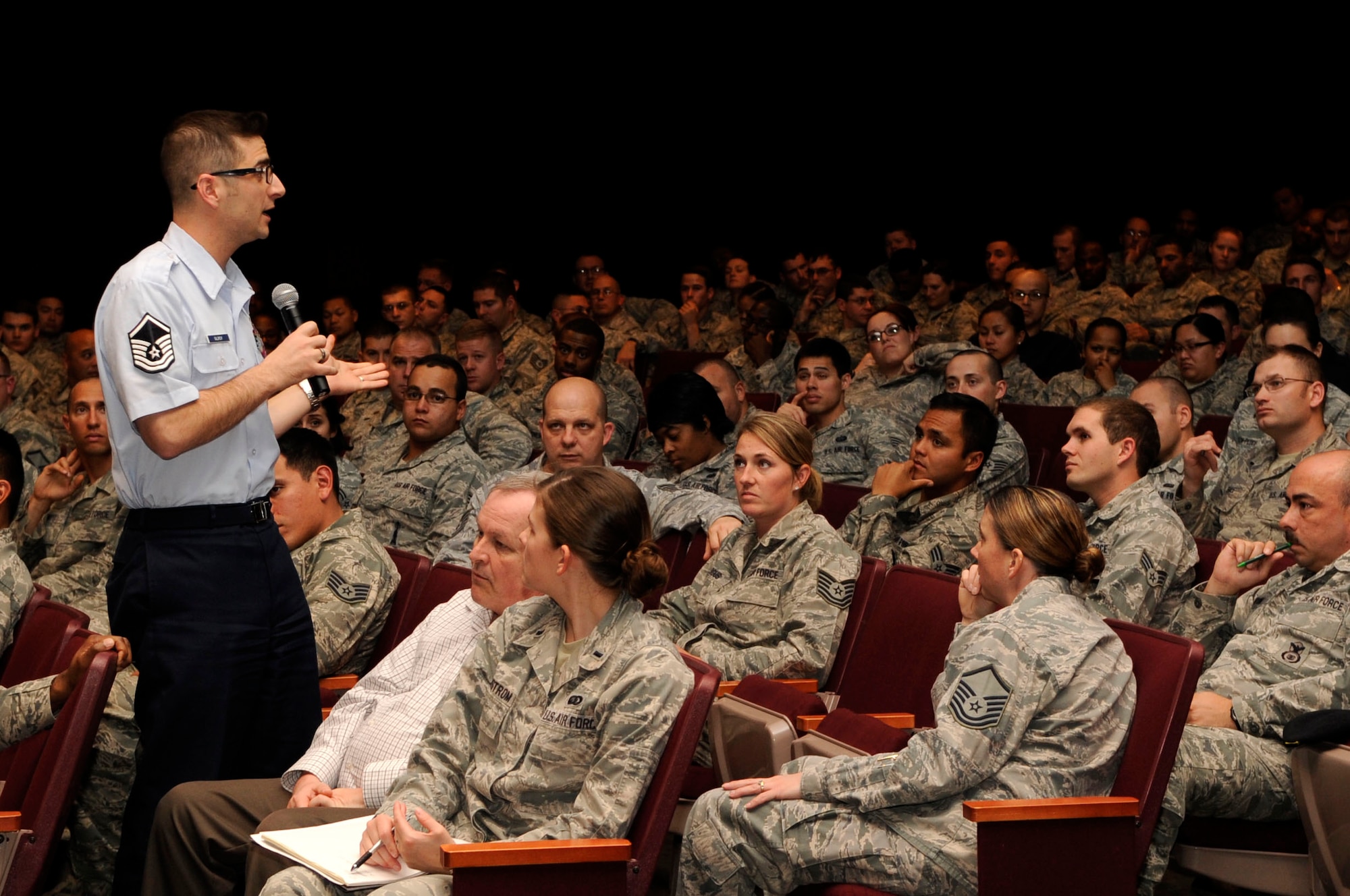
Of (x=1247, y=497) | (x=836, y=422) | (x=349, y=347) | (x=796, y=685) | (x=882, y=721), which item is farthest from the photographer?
(x=349, y=347)

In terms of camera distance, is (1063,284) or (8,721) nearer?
(8,721)

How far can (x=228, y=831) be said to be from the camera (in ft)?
7.95

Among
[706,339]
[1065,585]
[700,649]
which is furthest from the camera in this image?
[706,339]

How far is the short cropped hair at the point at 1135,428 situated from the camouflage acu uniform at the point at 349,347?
4985 millimetres

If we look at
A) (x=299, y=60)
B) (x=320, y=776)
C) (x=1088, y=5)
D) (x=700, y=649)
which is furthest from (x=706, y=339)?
(x=320, y=776)

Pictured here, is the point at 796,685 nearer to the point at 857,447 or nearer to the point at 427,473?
the point at 427,473

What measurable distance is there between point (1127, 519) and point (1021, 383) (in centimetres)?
369

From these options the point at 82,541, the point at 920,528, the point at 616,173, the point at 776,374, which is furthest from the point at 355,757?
the point at 616,173

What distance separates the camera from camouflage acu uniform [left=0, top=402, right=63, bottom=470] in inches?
240

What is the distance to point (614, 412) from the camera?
669cm

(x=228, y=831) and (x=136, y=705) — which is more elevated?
(x=136, y=705)

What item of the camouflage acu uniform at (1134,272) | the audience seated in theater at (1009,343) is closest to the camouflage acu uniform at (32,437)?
the audience seated in theater at (1009,343)

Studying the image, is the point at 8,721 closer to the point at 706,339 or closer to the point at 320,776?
the point at 320,776

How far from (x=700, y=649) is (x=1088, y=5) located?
29.9 ft
